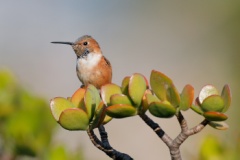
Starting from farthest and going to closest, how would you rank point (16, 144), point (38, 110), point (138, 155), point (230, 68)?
point (230, 68) → point (138, 155) → point (38, 110) → point (16, 144)

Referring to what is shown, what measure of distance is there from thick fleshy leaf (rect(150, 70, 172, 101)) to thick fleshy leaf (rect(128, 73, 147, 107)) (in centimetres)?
2

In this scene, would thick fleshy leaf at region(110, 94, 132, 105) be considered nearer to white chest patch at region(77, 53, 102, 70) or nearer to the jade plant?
the jade plant

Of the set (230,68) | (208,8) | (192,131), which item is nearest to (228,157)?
(192,131)

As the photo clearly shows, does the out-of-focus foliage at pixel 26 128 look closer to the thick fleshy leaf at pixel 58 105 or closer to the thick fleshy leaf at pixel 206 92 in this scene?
the thick fleshy leaf at pixel 58 105

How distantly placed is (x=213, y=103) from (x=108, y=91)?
230 millimetres

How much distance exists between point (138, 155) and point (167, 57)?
2373mm

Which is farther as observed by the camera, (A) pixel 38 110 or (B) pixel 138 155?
(B) pixel 138 155

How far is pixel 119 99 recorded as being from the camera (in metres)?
1.19

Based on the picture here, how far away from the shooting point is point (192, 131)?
1.16 m

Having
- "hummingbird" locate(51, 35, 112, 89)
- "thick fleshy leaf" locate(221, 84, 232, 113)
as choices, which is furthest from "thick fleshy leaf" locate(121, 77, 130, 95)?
"hummingbird" locate(51, 35, 112, 89)

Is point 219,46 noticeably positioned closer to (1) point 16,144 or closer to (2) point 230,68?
(2) point 230,68

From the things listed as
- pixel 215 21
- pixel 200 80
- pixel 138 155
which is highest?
pixel 215 21

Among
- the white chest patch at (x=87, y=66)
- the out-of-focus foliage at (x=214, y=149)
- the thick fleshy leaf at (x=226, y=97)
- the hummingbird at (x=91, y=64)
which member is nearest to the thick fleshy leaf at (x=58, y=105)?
the thick fleshy leaf at (x=226, y=97)

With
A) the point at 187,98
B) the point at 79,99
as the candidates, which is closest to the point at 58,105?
the point at 79,99
